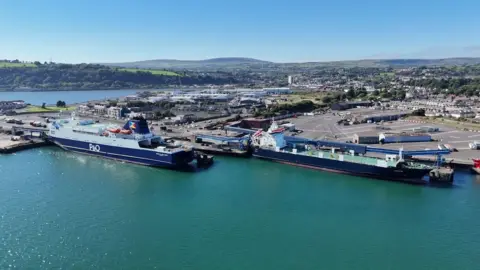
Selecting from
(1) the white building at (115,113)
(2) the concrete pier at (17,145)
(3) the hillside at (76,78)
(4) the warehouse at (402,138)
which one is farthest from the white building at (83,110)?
(3) the hillside at (76,78)

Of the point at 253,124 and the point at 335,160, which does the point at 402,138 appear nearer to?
the point at 335,160

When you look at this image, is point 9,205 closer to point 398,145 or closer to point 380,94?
point 398,145

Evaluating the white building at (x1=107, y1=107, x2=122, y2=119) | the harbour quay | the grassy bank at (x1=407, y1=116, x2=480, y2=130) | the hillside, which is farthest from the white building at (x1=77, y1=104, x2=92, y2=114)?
the hillside

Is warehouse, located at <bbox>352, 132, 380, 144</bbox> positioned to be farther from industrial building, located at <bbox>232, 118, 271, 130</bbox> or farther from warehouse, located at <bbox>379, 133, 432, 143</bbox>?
industrial building, located at <bbox>232, 118, 271, 130</bbox>

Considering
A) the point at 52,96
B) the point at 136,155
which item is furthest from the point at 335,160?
the point at 52,96

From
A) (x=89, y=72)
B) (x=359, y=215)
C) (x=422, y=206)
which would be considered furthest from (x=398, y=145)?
(x=89, y=72)

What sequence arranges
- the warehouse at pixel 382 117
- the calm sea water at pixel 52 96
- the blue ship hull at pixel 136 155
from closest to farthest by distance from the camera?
1. the blue ship hull at pixel 136 155
2. the warehouse at pixel 382 117
3. the calm sea water at pixel 52 96

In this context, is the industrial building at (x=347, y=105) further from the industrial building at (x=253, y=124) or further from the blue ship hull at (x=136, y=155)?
the blue ship hull at (x=136, y=155)
